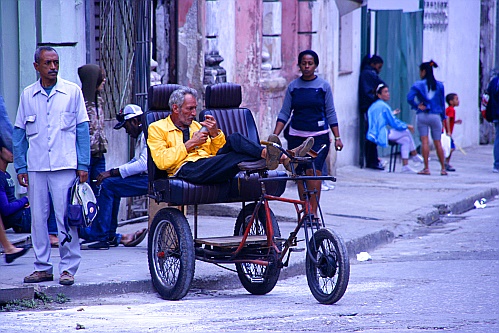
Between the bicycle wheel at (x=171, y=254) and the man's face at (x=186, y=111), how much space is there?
0.78m

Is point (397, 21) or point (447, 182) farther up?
point (397, 21)

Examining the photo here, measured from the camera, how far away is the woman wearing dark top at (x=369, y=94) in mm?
17859

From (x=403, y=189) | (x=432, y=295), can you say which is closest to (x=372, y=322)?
(x=432, y=295)

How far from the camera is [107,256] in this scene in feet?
30.8

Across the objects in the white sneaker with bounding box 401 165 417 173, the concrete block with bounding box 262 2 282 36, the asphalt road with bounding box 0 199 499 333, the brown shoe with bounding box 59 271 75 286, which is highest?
the concrete block with bounding box 262 2 282 36

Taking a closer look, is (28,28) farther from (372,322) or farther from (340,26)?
(340,26)

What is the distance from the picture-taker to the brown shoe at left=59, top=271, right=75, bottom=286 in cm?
785

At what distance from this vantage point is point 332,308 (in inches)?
287

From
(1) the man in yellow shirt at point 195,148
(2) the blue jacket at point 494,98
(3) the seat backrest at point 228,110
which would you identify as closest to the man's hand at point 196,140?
(1) the man in yellow shirt at point 195,148

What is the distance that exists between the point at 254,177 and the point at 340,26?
10110mm

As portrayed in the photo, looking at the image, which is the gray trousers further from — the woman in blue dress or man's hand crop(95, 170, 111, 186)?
the woman in blue dress

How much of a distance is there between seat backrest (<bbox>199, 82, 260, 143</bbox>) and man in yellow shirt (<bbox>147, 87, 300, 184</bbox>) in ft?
1.29

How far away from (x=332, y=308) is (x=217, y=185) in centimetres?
134

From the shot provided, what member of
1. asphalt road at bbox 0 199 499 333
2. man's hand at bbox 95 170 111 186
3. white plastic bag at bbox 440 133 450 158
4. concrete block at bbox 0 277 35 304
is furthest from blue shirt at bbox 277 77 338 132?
white plastic bag at bbox 440 133 450 158
